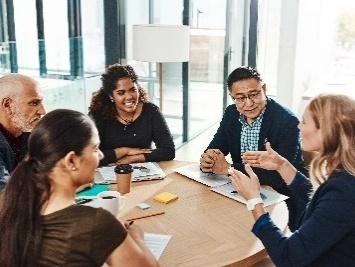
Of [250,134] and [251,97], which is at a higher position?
[251,97]

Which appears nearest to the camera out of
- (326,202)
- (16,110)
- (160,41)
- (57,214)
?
(57,214)

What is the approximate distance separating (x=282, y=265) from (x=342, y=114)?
496 mm

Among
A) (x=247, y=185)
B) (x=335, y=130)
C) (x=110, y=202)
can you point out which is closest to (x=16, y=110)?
(x=110, y=202)

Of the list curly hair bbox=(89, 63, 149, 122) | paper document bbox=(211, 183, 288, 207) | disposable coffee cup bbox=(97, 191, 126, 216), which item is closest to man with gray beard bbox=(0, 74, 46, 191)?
disposable coffee cup bbox=(97, 191, 126, 216)

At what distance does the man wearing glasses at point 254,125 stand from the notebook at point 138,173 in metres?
0.23

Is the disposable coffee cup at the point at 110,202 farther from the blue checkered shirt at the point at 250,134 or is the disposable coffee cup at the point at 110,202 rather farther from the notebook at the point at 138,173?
the blue checkered shirt at the point at 250,134

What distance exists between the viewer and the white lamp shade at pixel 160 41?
3459 millimetres

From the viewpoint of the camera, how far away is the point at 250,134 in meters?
2.48

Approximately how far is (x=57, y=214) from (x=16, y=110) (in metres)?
1.07

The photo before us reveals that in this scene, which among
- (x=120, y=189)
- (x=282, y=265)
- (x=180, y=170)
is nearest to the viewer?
(x=282, y=265)

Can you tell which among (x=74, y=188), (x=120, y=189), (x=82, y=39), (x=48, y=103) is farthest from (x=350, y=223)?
(x=82, y=39)

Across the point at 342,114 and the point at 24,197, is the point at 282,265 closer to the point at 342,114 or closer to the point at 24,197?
the point at 342,114

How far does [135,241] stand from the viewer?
4.08 feet

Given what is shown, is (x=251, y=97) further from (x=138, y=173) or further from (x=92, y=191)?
(x=92, y=191)
